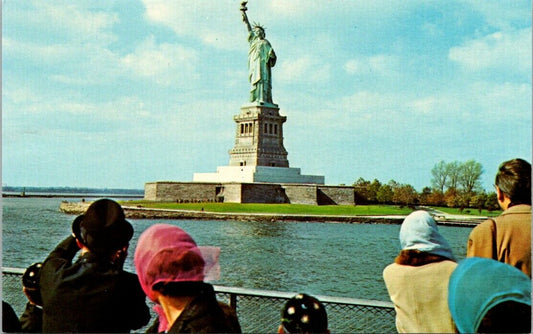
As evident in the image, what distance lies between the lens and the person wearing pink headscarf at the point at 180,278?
77.8 inches

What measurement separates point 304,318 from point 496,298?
26.9 inches

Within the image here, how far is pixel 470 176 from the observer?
4188cm

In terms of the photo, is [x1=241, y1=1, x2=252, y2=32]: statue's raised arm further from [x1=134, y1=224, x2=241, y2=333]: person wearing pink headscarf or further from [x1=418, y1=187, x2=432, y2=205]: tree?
[x1=134, y1=224, x2=241, y2=333]: person wearing pink headscarf

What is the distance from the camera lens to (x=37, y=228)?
25.1 meters

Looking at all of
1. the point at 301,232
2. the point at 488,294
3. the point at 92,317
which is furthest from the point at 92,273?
the point at 301,232

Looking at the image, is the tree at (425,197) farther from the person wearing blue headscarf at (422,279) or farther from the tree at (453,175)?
the person wearing blue headscarf at (422,279)

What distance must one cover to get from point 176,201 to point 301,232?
15355 mm

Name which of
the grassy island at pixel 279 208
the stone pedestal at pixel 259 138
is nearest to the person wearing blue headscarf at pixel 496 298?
the grassy island at pixel 279 208

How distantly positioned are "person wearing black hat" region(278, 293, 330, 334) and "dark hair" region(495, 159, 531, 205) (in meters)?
1.23

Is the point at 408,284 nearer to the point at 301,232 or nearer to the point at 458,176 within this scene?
the point at 301,232

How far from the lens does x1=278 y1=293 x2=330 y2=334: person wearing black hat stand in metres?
1.99

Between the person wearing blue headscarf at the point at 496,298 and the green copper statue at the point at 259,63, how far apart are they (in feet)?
133

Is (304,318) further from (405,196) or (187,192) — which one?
(405,196)

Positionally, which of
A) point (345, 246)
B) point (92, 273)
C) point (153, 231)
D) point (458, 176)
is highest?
point (458, 176)
